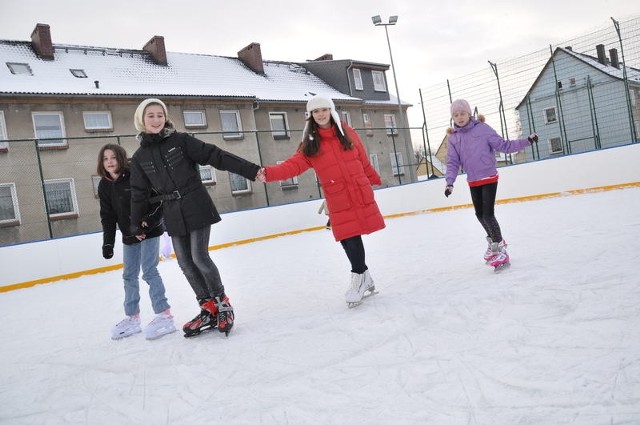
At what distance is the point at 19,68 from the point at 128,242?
14.4 meters

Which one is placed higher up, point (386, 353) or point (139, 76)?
point (139, 76)

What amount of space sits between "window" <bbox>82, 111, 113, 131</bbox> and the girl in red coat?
1288 cm

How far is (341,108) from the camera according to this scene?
20422 millimetres

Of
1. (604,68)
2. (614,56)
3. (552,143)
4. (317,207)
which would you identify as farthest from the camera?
(552,143)

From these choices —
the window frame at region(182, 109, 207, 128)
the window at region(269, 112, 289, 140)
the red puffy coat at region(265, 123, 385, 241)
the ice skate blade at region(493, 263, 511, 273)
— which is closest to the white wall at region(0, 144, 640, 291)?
the red puffy coat at region(265, 123, 385, 241)

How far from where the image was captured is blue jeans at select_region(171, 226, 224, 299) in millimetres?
2705

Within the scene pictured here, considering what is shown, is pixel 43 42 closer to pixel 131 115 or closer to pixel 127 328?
pixel 131 115

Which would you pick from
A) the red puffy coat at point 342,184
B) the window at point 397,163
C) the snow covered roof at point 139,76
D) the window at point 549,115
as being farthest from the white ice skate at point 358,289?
the snow covered roof at point 139,76

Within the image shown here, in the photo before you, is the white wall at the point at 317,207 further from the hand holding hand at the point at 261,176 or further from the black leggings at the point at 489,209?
the black leggings at the point at 489,209

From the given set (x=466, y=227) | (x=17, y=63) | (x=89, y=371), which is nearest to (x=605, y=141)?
(x=466, y=227)

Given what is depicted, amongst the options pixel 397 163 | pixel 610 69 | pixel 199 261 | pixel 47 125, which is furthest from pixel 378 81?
pixel 199 261

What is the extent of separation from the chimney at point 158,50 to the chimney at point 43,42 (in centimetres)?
344

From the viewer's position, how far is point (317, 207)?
994 cm

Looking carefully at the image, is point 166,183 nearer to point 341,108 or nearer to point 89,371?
point 89,371
